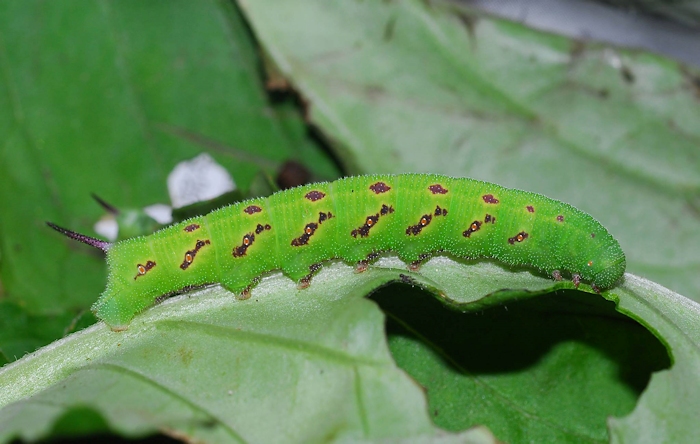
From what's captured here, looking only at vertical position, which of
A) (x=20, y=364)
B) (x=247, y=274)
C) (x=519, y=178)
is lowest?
(x=519, y=178)

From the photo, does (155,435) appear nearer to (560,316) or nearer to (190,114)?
(560,316)

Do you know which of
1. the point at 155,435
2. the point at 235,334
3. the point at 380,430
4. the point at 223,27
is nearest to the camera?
the point at 380,430

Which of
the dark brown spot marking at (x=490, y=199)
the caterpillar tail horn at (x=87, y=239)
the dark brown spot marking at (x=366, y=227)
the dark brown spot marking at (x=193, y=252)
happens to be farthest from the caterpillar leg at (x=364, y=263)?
the caterpillar tail horn at (x=87, y=239)

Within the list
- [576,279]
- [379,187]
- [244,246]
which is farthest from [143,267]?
[576,279]

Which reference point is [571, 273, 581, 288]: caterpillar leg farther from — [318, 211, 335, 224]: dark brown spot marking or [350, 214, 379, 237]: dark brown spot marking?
[318, 211, 335, 224]: dark brown spot marking

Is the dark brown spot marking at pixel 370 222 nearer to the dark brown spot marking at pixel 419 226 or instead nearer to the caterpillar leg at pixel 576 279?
the dark brown spot marking at pixel 419 226

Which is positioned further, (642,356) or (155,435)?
(642,356)

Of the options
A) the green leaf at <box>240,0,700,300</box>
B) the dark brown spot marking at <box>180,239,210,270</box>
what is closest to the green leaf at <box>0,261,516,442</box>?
the dark brown spot marking at <box>180,239,210,270</box>

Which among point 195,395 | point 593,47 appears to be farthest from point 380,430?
point 593,47
